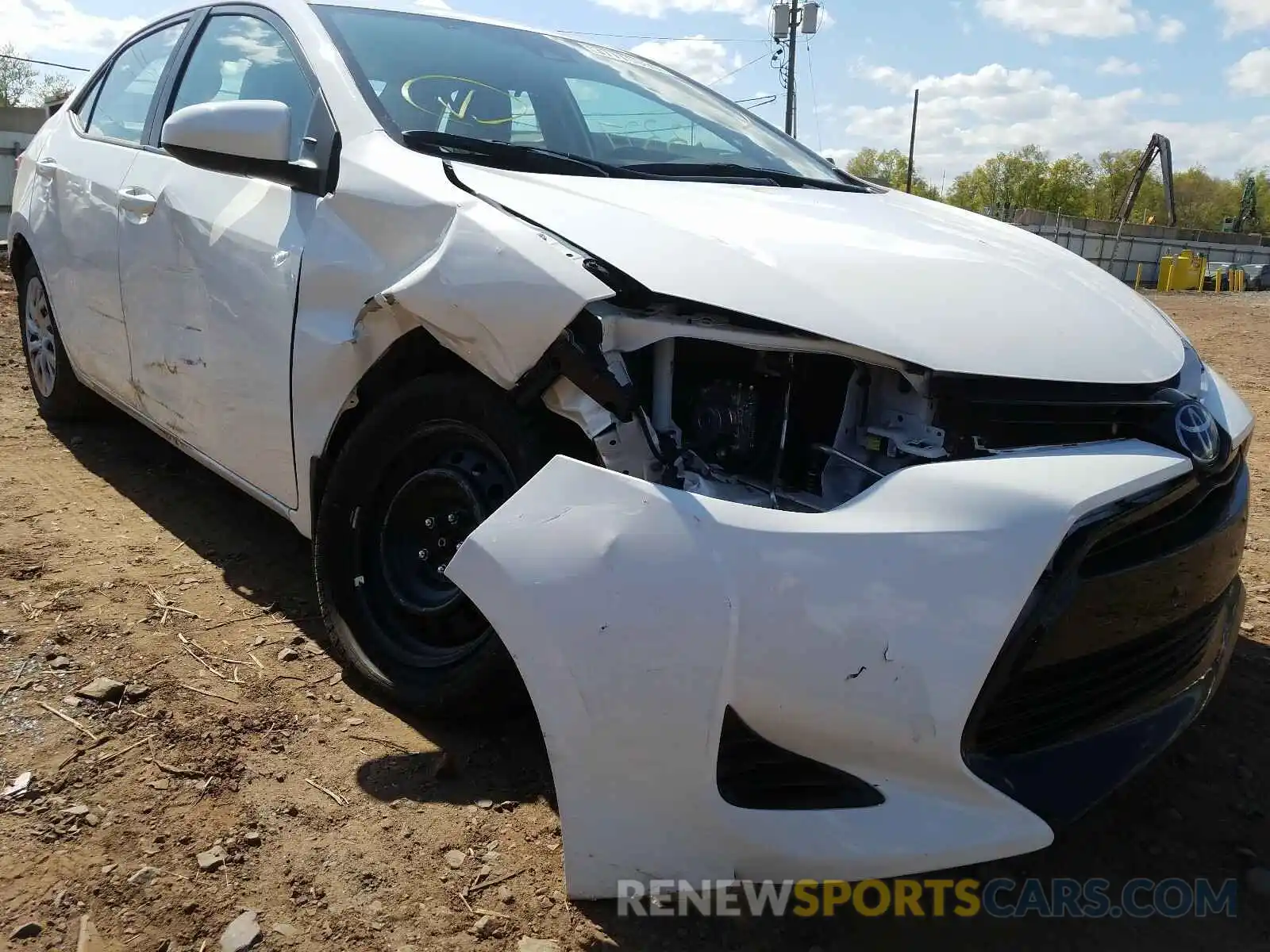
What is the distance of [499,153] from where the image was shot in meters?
2.28

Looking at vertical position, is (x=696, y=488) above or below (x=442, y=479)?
above

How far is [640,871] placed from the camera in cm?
155

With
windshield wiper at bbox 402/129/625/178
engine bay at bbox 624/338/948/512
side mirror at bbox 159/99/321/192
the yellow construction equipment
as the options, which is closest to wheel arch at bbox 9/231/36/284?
side mirror at bbox 159/99/321/192

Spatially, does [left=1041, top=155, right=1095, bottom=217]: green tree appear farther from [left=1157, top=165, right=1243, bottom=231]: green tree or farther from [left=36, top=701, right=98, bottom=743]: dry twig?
[left=36, top=701, right=98, bottom=743]: dry twig

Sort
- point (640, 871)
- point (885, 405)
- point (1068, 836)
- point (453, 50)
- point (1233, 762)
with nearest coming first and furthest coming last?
point (640, 871) < point (885, 405) < point (1068, 836) < point (1233, 762) < point (453, 50)

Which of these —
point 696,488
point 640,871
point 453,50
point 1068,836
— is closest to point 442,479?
point 696,488

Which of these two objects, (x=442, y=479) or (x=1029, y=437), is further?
(x=442, y=479)

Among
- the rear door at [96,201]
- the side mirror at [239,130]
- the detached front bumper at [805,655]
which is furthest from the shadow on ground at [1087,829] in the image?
the side mirror at [239,130]

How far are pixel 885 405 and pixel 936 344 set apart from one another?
0.47 feet

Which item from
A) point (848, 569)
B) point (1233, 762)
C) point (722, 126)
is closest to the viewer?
point (848, 569)

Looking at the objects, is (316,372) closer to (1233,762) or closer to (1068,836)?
(1068,836)

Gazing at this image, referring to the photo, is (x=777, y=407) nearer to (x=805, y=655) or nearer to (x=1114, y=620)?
(x=805, y=655)

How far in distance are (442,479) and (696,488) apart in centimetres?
69

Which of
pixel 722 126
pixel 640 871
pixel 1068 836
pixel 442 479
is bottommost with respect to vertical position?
pixel 1068 836
